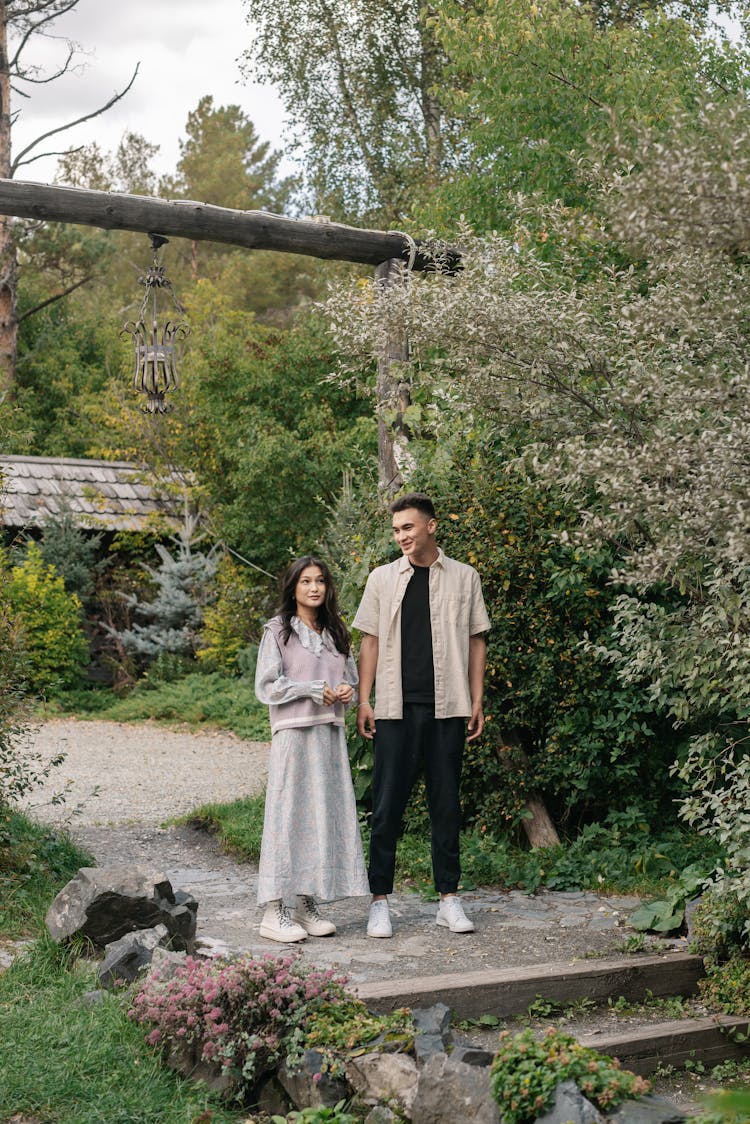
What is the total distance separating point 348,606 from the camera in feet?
24.8

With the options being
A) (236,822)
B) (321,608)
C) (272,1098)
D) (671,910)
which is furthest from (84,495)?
(272,1098)

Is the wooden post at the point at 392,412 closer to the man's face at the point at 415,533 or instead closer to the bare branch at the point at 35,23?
the man's face at the point at 415,533

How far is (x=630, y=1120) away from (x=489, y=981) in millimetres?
1674

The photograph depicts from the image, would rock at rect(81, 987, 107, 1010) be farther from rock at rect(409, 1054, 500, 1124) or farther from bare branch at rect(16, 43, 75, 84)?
bare branch at rect(16, 43, 75, 84)

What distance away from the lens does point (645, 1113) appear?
3.02m

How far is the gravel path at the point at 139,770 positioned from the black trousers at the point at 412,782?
283cm

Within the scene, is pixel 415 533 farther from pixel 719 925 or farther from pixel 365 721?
pixel 719 925

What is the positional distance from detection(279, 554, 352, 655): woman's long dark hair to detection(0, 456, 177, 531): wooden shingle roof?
1103 centimetres

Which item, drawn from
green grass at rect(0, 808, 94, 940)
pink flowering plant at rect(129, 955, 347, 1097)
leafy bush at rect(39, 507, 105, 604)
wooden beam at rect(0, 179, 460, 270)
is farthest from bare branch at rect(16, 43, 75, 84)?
pink flowering plant at rect(129, 955, 347, 1097)

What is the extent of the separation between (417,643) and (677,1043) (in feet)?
6.67

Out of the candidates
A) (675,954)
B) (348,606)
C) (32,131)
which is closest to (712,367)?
(675,954)

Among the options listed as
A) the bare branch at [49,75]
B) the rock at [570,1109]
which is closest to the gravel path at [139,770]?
the rock at [570,1109]

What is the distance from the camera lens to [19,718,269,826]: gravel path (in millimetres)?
9070

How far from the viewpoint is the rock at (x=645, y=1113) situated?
2.97m
